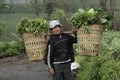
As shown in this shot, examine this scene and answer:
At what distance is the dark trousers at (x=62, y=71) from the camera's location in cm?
609

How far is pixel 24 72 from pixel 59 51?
3965mm

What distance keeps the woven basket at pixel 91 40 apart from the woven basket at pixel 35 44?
24.9 inches

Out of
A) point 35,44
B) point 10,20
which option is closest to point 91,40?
point 35,44

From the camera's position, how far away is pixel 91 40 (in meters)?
5.39

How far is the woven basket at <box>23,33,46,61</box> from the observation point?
554 cm

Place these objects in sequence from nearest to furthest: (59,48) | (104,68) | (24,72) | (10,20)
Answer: (59,48)
(104,68)
(24,72)
(10,20)

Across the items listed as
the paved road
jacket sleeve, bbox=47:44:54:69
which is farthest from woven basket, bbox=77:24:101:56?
the paved road

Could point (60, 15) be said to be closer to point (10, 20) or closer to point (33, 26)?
point (10, 20)

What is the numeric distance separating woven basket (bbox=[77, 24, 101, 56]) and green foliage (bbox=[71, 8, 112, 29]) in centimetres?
9

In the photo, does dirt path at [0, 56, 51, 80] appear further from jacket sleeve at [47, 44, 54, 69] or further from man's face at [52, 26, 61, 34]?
man's face at [52, 26, 61, 34]

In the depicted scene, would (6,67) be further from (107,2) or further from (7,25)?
(107,2)

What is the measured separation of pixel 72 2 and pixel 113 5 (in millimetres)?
1745

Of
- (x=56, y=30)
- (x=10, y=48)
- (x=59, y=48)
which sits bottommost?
(x=10, y=48)

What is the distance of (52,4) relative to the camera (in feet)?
48.6
